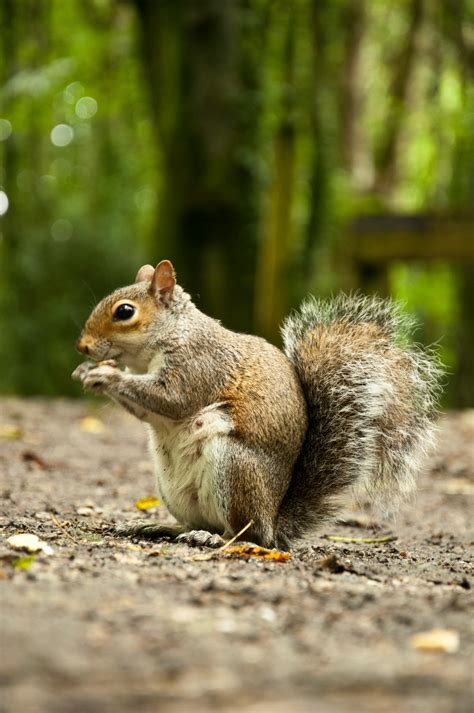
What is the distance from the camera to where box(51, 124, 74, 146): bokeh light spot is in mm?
17469

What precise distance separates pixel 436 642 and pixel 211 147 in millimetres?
6686

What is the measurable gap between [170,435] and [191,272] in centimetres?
499

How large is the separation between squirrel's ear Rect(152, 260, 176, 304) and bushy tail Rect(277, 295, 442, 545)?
473mm

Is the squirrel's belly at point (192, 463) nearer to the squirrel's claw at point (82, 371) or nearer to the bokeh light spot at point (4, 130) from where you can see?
the squirrel's claw at point (82, 371)

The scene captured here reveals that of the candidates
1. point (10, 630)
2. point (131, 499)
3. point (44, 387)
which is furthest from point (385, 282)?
point (10, 630)

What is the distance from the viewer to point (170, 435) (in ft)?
10.7

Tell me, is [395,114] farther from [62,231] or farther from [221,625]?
[221,625]

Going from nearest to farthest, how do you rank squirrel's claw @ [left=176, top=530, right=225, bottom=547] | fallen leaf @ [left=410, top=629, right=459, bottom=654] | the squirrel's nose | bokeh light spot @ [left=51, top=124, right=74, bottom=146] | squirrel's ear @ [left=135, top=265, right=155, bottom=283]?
fallen leaf @ [left=410, top=629, right=459, bottom=654] → squirrel's claw @ [left=176, top=530, right=225, bottom=547] → the squirrel's nose → squirrel's ear @ [left=135, top=265, right=155, bottom=283] → bokeh light spot @ [left=51, top=124, right=74, bottom=146]

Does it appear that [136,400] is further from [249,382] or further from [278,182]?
[278,182]

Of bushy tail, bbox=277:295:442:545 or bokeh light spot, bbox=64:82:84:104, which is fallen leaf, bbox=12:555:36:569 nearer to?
bushy tail, bbox=277:295:442:545

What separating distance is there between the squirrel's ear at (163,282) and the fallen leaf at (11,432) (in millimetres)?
2509

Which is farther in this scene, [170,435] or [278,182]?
[278,182]

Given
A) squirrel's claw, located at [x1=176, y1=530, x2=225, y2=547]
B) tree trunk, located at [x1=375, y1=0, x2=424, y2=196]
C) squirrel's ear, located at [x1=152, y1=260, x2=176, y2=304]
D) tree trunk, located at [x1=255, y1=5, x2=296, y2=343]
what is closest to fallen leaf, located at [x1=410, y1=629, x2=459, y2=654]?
squirrel's claw, located at [x1=176, y1=530, x2=225, y2=547]

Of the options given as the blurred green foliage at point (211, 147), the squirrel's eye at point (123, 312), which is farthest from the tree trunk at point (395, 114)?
the squirrel's eye at point (123, 312)
